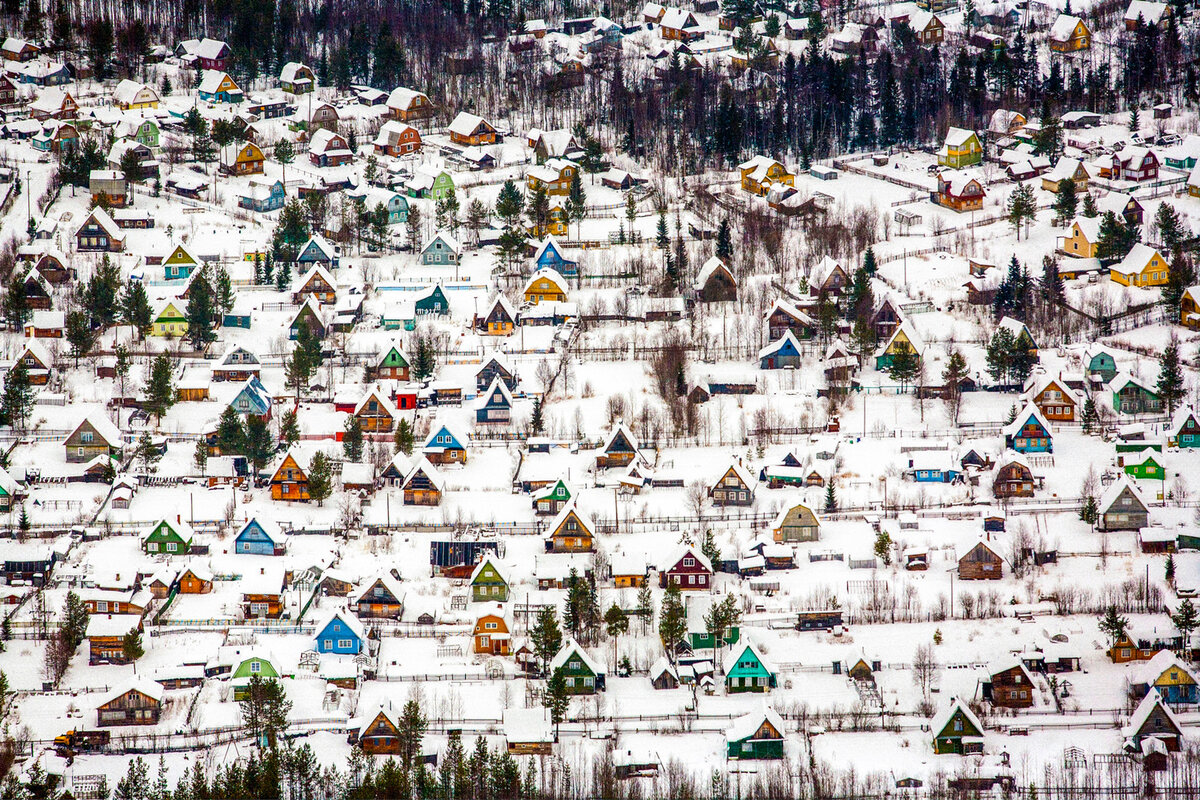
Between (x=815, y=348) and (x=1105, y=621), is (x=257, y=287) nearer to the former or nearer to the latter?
(x=815, y=348)

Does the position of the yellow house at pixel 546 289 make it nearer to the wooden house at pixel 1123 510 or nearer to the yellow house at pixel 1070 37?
the wooden house at pixel 1123 510

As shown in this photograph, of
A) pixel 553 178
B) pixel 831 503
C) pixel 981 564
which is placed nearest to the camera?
pixel 981 564

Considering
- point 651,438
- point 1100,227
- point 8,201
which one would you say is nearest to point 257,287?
point 8,201

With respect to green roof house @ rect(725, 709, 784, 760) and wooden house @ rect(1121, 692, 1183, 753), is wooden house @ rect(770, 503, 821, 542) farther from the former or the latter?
wooden house @ rect(1121, 692, 1183, 753)

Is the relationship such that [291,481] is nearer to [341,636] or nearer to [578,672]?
[341,636]

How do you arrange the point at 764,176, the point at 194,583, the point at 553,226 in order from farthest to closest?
the point at 764,176, the point at 553,226, the point at 194,583

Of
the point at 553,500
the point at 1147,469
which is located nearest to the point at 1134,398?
the point at 1147,469

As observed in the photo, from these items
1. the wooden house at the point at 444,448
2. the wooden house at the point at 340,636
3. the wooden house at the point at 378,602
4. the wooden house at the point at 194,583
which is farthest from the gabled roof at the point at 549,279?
the wooden house at the point at 340,636

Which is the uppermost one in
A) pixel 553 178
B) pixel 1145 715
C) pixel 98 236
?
pixel 553 178
